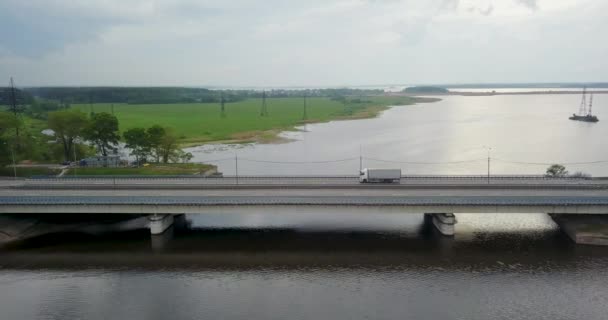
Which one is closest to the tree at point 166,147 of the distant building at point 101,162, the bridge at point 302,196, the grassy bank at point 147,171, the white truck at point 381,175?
the grassy bank at point 147,171

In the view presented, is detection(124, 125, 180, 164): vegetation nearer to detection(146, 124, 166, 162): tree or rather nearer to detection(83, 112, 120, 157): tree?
detection(146, 124, 166, 162): tree

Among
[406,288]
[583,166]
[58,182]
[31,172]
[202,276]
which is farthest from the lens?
[583,166]

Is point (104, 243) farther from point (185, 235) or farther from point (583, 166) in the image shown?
point (583, 166)

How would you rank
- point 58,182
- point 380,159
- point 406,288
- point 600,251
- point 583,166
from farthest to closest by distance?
point 380,159, point 583,166, point 58,182, point 600,251, point 406,288

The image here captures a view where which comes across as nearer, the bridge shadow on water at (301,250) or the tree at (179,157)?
the bridge shadow on water at (301,250)

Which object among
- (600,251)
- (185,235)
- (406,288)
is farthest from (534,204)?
(185,235)

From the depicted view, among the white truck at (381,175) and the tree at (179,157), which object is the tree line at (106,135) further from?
the white truck at (381,175)

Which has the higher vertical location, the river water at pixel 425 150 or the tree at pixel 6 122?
the tree at pixel 6 122

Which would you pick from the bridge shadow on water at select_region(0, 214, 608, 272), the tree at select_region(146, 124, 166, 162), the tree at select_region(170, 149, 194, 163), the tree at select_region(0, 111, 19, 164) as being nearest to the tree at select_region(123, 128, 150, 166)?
the tree at select_region(146, 124, 166, 162)
